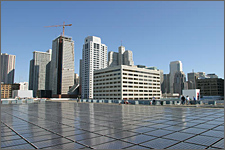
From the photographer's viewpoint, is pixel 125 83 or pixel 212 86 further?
pixel 212 86

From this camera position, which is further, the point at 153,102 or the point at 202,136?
the point at 153,102

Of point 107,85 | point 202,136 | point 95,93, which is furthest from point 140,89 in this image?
point 202,136

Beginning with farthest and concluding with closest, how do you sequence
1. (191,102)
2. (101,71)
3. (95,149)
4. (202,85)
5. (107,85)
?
(202,85) < (101,71) < (107,85) < (191,102) < (95,149)

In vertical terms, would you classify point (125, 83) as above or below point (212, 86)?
above

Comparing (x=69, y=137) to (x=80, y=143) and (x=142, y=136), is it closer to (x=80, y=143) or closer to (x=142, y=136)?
(x=80, y=143)

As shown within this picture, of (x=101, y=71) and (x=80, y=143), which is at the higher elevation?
(x=101, y=71)

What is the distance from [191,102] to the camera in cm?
3203

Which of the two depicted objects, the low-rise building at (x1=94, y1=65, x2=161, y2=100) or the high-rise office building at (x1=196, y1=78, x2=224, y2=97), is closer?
the low-rise building at (x1=94, y1=65, x2=161, y2=100)

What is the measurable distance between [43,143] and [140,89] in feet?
429

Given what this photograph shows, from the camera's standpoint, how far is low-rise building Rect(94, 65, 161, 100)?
122188mm

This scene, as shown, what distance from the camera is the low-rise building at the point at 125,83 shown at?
122 meters

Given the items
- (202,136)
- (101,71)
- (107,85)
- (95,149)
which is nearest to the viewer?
(95,149)

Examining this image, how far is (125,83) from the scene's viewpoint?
123 meters

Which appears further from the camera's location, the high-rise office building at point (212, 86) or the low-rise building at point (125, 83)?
the high-rise office building at point (212, 86)
